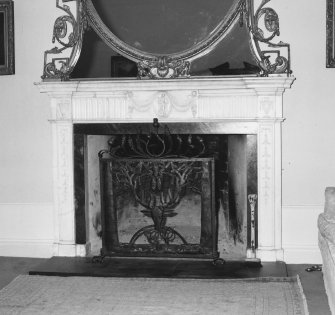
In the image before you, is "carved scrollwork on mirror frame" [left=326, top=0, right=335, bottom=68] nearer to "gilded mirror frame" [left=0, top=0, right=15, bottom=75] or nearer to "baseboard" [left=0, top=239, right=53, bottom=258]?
"gilded mirror frame" [left=0, top=0, right=15, bottom=75]

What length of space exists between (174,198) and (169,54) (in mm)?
928

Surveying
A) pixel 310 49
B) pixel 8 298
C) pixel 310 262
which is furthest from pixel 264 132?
pixel 8 298

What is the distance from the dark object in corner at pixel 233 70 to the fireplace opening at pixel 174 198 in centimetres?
34

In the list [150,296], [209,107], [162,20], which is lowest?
[150,296]

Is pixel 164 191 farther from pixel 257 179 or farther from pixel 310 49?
pixel 310 49

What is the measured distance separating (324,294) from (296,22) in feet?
5.47

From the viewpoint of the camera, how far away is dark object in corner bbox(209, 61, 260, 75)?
12.0 ft

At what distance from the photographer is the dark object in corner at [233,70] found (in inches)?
144

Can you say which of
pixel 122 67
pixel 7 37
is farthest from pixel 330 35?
pixel 7 37

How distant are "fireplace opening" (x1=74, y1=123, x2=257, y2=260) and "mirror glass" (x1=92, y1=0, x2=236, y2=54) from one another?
1.76 feet

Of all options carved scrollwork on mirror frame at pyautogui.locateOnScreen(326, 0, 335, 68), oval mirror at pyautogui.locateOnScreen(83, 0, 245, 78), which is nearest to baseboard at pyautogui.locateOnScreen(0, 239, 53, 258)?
oval mirror at pyautogui.locateOnScreen(83, 0, 245, 78)

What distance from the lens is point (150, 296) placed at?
314 centimetres

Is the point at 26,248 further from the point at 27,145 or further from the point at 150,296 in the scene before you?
the point at 150,296

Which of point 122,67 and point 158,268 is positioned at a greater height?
point 122,67
